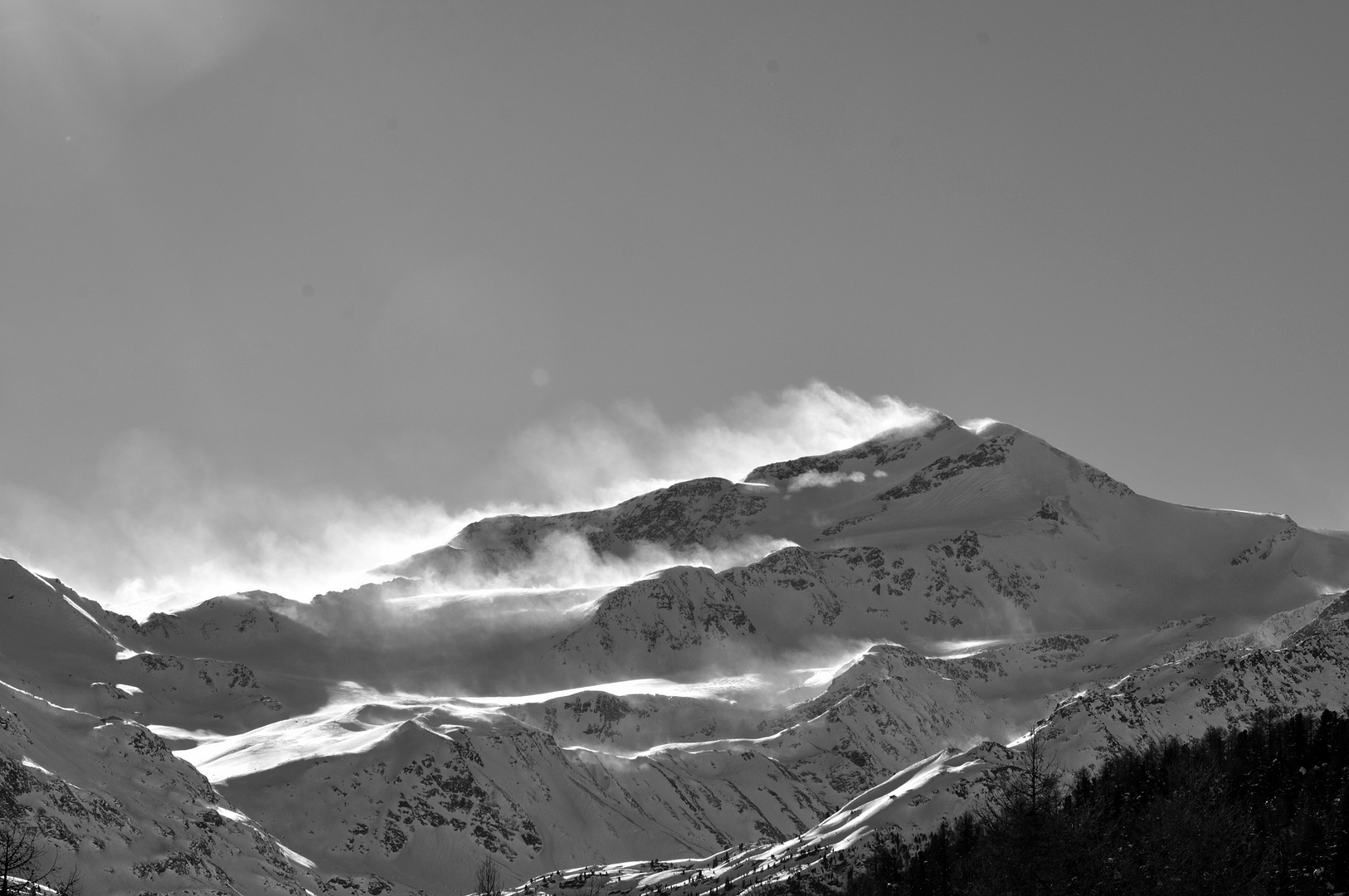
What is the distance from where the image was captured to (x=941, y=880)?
14688 centimetres

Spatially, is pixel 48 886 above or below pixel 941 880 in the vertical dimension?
above

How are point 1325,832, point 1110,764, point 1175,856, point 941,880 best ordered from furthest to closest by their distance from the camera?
1. point 1110,764
2. point 941,880
3. point 1325,832
4. point 1175,856

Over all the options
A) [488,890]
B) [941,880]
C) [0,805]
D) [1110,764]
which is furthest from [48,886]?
[1110,764]

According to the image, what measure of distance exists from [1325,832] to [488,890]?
61255 millimetres

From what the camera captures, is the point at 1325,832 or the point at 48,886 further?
the point at 48,886

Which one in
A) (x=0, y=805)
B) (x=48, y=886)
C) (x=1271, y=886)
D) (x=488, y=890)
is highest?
(x=0, y=805)

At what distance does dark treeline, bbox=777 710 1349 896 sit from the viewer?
75.1 metres

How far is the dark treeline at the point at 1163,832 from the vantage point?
75062mm

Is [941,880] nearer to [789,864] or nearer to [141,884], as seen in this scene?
[789,864]

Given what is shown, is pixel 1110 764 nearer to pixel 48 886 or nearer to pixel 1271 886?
pixel 1271 886

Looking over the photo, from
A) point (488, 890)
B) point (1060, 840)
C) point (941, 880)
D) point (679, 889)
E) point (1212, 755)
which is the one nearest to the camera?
point (1060, 840)

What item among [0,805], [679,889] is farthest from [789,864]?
[0,805]

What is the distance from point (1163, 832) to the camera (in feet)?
322

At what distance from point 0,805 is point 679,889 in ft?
261
